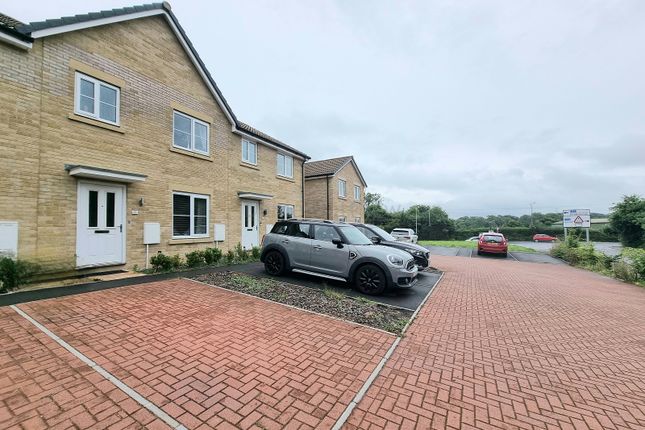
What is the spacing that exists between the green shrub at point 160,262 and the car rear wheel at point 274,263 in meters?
2.91

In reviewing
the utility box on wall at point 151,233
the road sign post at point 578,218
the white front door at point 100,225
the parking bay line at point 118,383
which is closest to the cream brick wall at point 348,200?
the utility box on wall at point 151,233

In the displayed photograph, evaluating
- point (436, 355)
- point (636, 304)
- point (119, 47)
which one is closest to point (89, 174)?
point (119, 47)

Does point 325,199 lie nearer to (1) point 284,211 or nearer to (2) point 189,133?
(1) point 284,211

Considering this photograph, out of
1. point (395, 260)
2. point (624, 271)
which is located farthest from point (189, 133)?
point (624, 271)

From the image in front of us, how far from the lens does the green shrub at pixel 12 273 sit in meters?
5.54

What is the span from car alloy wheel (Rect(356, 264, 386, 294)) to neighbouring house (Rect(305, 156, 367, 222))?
13931 millimetres

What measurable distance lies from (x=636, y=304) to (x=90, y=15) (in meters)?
17.0

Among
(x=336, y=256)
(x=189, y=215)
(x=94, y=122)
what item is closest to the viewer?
(x=336, y=256)

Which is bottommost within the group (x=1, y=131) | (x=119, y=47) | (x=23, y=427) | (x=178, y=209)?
(x=23, y=427)

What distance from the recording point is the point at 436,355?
13.0 feet

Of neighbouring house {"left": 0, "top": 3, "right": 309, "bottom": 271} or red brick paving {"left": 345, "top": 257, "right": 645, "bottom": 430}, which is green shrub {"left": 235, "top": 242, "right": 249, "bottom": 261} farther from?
red brick paving {"left": 345, "top": 257, "right": 645, "bottom": 430}

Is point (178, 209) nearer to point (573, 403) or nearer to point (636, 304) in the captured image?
point (573, 403)

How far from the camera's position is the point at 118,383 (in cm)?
286

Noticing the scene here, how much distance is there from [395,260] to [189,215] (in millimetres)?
7655
